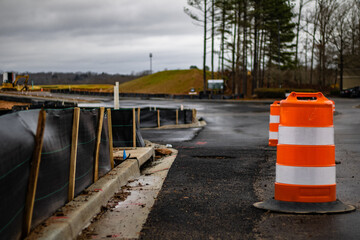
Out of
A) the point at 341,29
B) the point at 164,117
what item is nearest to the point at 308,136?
the point at 164,117

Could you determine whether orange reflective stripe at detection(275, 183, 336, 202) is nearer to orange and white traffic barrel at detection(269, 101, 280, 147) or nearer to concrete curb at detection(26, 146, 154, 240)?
concrete curb at detection(26, 146, 154, 240)

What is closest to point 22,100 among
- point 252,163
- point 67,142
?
point 252,163

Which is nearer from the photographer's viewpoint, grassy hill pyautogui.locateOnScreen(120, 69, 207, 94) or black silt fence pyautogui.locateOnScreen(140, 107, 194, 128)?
black silt fence pyautogui.locateOnScreen(140, 107, 194, 128)

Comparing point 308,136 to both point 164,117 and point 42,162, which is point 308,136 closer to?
point 42,162

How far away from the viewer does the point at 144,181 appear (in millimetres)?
7707

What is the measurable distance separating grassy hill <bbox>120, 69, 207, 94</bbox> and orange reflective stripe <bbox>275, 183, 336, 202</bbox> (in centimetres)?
10050

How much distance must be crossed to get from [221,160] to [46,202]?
228 inches

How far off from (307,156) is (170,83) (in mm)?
119150

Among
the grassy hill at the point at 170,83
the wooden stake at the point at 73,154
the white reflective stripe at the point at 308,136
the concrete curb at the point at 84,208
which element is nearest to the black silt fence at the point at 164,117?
the concrete curb at the point at 84,208

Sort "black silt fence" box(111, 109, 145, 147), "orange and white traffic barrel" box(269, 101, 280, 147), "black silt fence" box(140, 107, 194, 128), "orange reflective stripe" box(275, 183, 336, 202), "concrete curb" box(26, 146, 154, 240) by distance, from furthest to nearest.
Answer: "black silt fence" box(140, 107, 194, 128)
"orange and white traffic barrel" box(269, 101, 280, 147)
"black silt fence" box(111, 109, 145, 147)
"orange reflective stripe" box(275, 183, 336, 202)
"concrete curb" box(26, 146, 154, 240)

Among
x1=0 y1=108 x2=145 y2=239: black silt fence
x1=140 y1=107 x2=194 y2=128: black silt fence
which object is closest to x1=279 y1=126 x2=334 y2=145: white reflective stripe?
x1=0 y1=108 x2=145 y2=239: black silt fence

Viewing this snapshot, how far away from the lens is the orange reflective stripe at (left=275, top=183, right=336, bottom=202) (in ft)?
17.8

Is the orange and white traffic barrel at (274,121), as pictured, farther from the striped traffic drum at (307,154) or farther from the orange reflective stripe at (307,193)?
the orange reflective stripe at (307,193)

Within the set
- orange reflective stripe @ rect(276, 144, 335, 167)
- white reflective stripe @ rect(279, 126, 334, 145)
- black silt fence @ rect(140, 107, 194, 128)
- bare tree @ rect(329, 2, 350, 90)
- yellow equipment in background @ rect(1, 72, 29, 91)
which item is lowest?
black silt fence @ rect(140, 107, 194, 128)
